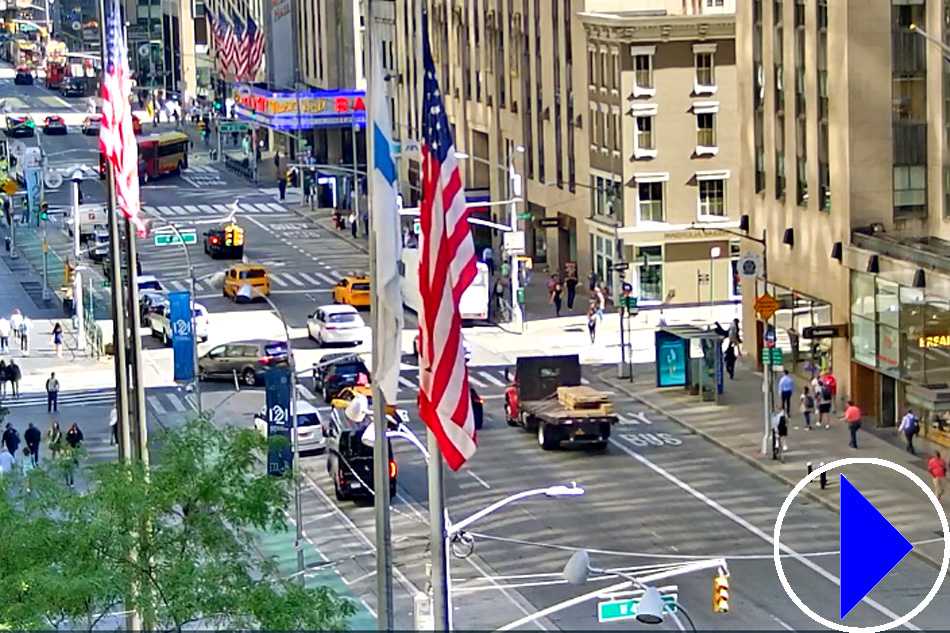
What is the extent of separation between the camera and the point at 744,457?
202 ft

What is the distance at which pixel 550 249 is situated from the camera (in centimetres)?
9931

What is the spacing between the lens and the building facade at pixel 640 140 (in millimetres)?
88438

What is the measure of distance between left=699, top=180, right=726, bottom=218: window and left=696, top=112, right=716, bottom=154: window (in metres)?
1.41

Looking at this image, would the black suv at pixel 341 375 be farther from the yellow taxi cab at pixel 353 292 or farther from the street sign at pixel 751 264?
the yellow taxi cab at pixel 353 292

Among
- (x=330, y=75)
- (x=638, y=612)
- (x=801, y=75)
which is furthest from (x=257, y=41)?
(x=638, y=612)

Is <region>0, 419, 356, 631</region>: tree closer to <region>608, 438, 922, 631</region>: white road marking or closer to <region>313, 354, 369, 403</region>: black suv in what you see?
<region>608, 438, 922, 631</region>: white road marking

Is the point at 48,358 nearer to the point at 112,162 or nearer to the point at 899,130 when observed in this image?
the point at 899,130

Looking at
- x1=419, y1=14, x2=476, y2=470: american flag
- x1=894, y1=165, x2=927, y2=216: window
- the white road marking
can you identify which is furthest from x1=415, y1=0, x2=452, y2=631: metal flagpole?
x1=894, y1=165, x2=927, y2=216: window

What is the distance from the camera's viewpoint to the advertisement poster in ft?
231

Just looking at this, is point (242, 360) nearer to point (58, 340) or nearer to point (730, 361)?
point (58, 340)

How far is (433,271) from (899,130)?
45.7m

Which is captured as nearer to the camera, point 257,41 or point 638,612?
point 638,612

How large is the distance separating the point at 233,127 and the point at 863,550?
11460 cm

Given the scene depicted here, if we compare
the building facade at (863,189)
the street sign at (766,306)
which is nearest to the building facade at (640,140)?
the building facade at (863,189)
